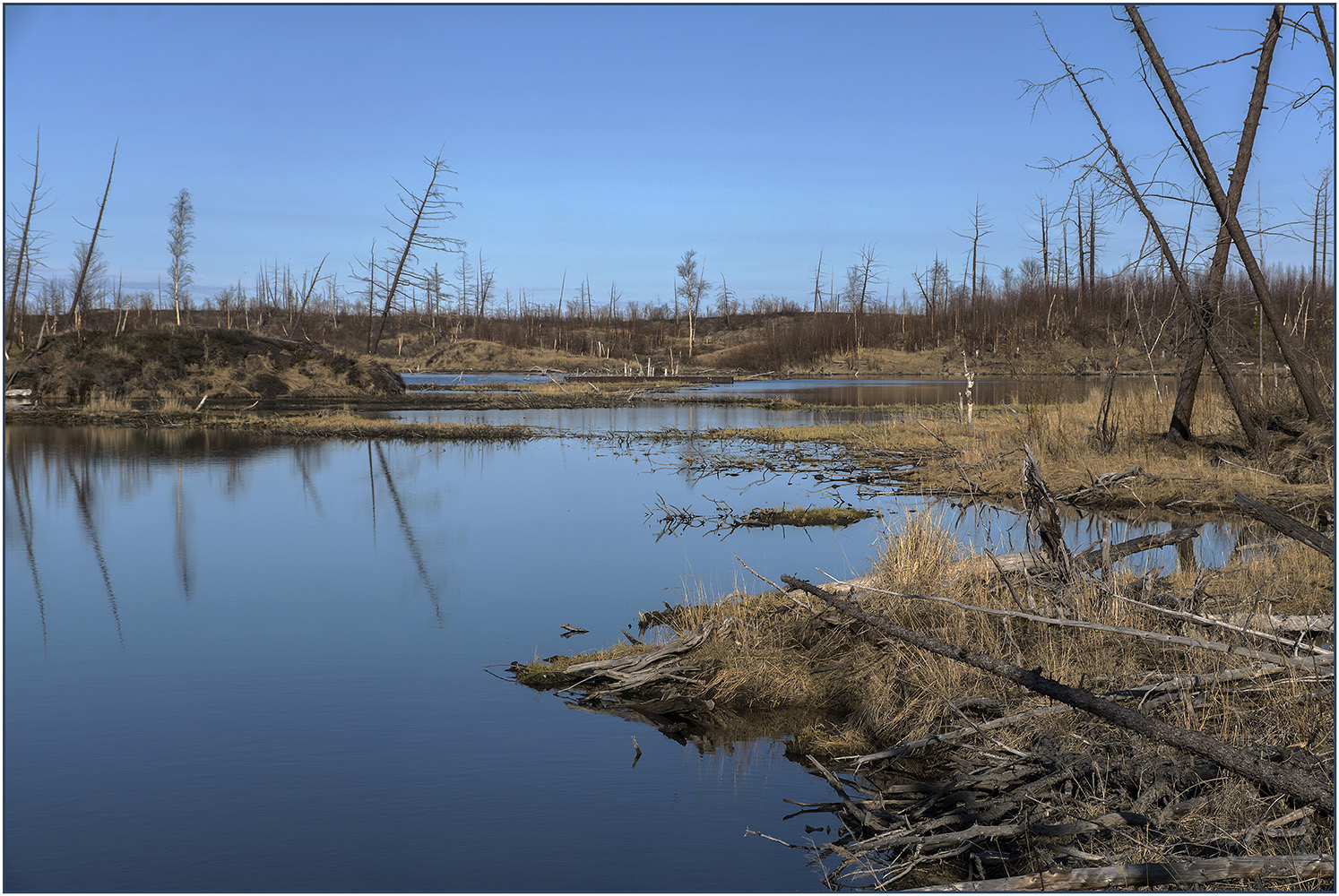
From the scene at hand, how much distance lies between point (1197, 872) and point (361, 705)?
205 inches

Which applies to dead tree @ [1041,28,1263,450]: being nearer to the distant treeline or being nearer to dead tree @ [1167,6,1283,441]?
dead tree @ [1167,6,1283,441]

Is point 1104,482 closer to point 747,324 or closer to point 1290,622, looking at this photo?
point 1290,622

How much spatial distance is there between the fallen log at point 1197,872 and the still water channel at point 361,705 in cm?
127

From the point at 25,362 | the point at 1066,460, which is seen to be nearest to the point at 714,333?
the point at 25,362

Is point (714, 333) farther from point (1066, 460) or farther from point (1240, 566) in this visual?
point (1240, 566)

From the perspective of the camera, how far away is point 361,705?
6.88 metres

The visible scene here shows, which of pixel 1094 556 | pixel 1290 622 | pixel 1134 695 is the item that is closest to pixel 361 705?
pixel 1134 695

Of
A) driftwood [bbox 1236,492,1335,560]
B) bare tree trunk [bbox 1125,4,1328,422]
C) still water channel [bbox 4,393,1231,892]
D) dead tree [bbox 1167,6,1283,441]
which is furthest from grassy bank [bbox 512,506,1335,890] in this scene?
dead tree [bbox 1167,6,1283,441]

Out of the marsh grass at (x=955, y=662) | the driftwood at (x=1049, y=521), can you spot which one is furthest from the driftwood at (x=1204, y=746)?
the driftwood at (x=1049, y=521)

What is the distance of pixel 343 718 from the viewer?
661 centimetres

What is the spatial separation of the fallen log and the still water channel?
4.18 feet

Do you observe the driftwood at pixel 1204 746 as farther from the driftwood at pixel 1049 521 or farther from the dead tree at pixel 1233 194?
the dead tree at pixel 1233 194

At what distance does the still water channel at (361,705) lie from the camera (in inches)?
189

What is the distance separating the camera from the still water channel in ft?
15.8
